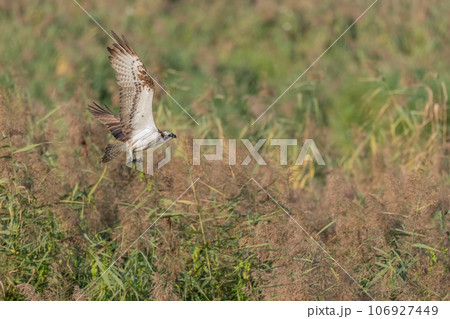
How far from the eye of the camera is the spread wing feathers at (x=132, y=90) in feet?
15.0

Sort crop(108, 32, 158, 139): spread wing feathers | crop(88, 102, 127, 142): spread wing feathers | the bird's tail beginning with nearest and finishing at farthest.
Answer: crop(108, 32, 158, 139): spread wing feathers < the bird's tail < crop(88, 102, 127, 142): spread wing feathers

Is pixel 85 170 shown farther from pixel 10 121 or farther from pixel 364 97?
pixel 364 97

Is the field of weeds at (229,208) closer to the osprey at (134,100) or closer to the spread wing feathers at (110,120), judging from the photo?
the osprey at (134,100)

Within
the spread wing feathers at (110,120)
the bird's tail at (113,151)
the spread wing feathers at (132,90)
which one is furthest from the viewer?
the spread wing feathers at (110,120)

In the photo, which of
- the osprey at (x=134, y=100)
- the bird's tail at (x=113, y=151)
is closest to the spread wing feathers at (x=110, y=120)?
the bird's tail at (x=113, y=151)

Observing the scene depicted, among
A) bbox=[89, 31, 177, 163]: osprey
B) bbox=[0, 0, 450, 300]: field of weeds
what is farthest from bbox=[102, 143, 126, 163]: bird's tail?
bbox=[0, 0, 450, 300]: field of weeds

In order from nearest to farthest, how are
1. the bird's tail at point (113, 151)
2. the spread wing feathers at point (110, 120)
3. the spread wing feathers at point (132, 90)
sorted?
the spread wing feathers at point (132, 90), the bird's tail at point (113, 151), the spread wing feathers at point (110, 120)

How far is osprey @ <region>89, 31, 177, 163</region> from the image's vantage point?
15.0ft

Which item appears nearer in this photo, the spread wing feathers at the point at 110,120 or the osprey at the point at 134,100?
the osprey at the point at 134,100

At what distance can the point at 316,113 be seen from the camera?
8109 millimetres

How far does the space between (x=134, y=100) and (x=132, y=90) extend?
6 centimetres

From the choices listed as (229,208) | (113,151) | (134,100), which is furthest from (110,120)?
(229,208)

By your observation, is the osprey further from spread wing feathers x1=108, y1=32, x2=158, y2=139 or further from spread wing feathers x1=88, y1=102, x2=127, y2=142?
spread wing feathers x1=88, y1=102, x2=127, y2=142

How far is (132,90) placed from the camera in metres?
4.62
